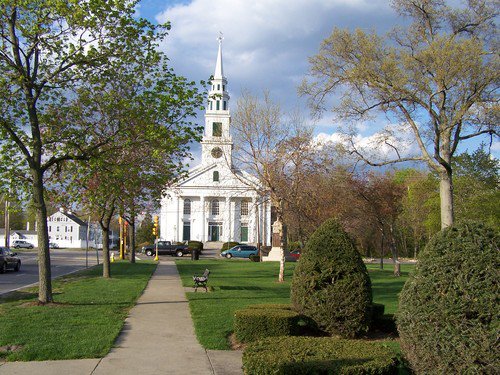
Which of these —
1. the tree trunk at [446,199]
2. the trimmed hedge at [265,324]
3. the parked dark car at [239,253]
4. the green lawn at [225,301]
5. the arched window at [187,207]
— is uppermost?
the arched window at [187,207]

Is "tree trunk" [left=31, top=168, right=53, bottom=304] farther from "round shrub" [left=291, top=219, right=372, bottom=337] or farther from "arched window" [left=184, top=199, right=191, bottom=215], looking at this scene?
"arched window" [left=184, top=199, right=191, bottom=215]

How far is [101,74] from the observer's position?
1342cm

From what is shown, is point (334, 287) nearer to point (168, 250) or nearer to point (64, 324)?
point (64, 324)

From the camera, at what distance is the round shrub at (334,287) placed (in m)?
9.23

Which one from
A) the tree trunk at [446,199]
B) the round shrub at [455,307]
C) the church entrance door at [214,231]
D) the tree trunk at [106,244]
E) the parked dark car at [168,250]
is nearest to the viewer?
the round shrub at [455,307]

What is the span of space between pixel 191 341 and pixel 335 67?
39.9ft

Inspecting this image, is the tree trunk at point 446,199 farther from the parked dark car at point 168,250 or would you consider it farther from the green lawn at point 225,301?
the parked dark car at point 168,250

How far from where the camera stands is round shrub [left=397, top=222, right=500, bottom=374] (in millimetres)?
4949

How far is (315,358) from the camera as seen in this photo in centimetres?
578

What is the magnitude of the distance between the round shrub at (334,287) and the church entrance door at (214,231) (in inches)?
2593

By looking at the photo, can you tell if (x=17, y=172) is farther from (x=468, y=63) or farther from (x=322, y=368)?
(x=468, y=63)

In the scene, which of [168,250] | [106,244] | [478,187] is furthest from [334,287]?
[168,250]

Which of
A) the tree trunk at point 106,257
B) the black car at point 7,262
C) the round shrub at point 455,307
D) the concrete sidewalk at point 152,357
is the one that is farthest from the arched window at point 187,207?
the round shrub at point 455,307

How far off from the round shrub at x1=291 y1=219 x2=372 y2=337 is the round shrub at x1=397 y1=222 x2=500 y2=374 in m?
3.65
